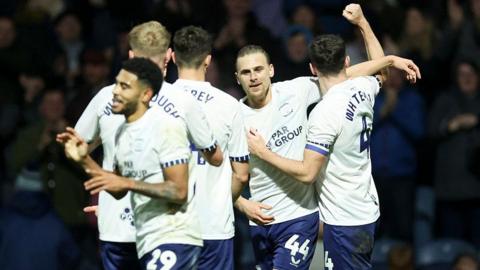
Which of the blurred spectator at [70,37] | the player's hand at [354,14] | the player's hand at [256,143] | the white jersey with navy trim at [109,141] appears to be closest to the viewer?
the white jersey with navy trim at [109,141]

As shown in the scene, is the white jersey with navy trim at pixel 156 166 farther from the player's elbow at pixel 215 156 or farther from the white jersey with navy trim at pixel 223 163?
the white jersey with navy trim at pixel 223 163

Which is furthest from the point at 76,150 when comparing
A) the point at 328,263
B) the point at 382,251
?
the point at 382,251

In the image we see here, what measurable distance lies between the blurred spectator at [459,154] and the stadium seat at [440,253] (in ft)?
0.81

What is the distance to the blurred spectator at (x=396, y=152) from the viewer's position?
49.1 ft

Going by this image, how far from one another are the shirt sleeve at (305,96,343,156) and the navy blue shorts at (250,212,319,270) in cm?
75

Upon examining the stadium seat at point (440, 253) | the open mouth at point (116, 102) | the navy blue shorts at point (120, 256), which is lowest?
the stadium seat at point (440, 253)

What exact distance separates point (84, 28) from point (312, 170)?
7046mm

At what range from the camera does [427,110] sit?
15648 mm

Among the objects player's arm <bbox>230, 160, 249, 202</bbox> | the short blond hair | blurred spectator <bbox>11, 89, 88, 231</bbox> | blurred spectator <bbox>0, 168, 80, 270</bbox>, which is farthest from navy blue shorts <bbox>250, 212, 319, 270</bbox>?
blurred spectator <bbox>11, 89, 88, 231</bbox>

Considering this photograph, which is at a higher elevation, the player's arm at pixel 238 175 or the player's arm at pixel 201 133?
the player's arm at pixel 201 133

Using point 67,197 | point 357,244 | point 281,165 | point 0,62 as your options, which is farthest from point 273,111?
point 0,62

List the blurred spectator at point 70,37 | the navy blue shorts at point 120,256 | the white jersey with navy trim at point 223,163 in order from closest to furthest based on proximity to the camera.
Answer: the navy blue shorts at point 120,256 < the white jersey with navy trim at point 223,163 < the blurred spectator at point 70,37

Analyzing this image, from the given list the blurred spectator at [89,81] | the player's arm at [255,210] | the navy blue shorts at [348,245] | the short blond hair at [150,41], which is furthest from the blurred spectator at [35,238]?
the short blond hair at [150,41]

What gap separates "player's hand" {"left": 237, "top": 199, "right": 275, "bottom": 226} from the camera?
34.5 feet
